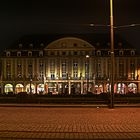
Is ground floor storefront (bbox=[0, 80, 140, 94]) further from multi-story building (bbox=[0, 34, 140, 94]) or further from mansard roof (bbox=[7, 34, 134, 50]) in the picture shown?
mansard roof (bbox=[7, 34, 134, 50])

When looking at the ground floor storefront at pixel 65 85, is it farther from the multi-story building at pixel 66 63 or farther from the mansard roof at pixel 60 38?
the mansard roof at pixel 60 38

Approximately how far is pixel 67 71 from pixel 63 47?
6601 mm

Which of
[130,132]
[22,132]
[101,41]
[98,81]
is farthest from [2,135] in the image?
[101,41]

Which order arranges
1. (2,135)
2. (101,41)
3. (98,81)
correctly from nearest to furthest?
(2,135) → (98,81) → (101,41)

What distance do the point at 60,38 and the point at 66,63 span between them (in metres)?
7.00

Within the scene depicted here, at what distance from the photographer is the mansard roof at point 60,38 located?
11344cm

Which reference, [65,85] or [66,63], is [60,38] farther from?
[65,85]

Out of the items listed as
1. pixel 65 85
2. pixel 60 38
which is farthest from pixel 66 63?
pixel 60 38

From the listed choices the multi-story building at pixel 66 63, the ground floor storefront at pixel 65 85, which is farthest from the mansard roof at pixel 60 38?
the ground floor storefront at pixel 65 85

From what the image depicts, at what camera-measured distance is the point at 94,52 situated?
112 meters

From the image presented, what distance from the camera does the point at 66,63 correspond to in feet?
366

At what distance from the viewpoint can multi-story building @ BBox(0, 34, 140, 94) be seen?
109 metres

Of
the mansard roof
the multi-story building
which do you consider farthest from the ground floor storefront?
the mansard roof

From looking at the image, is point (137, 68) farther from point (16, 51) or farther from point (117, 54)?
point (16, 51)
